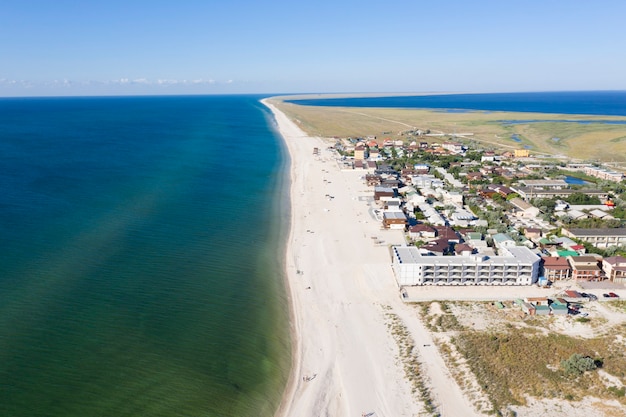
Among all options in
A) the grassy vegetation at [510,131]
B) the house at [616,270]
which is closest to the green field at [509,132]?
the grassy vegetation at [510,131]

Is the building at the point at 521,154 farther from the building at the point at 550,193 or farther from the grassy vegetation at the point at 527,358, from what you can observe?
the grassy vegetation at the point at 527,358

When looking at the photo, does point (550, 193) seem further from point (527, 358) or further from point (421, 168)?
point (527, 358)

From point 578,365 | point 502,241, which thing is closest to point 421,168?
point 502,241

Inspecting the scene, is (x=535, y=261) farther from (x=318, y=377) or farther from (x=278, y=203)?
(x=278, y=203)

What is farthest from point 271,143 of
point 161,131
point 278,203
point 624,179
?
point 624,179

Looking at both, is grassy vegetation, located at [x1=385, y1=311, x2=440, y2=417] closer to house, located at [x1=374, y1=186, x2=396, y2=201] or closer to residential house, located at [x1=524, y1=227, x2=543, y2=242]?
residential house, located at [x1=524, y1=227, x2=543, y2=242]

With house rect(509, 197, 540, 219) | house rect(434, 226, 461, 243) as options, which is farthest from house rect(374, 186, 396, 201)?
house rect(509, 197, 540, 219)
